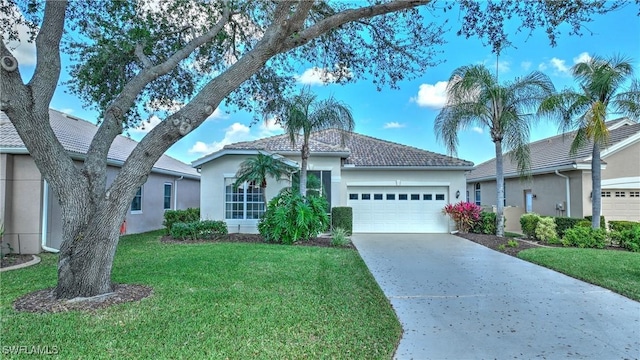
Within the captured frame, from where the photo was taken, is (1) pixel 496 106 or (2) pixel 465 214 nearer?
(1) pixel 496 106

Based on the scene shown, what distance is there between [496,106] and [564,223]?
5177 mm

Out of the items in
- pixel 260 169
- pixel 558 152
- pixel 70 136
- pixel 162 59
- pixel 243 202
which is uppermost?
pixel 162 59

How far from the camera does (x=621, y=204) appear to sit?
14.9 meters

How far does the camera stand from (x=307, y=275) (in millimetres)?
7188

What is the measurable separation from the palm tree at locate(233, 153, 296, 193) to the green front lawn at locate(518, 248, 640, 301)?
8437mm

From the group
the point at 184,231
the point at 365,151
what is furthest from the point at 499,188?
the point at 184,231

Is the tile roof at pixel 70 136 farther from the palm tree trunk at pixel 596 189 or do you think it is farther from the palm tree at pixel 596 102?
the palm tree trunk at pixel 596 189

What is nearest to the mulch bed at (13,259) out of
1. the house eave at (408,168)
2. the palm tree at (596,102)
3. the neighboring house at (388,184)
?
the neighboring house at (388,184)

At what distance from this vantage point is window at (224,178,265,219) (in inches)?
562

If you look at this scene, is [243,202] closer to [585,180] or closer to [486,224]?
[486,224]

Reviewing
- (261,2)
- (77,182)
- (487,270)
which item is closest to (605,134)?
(487,270)

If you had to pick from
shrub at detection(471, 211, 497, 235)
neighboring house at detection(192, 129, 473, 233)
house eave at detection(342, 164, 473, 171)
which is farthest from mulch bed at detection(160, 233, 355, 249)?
shrub at detection(471, 211, 497, 235)

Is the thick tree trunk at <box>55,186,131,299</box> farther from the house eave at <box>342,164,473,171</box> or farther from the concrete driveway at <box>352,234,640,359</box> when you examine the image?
the house eave at <box>342,164,473,171</box>

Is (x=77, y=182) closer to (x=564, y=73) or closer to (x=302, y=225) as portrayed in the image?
(x=302, y=225)
